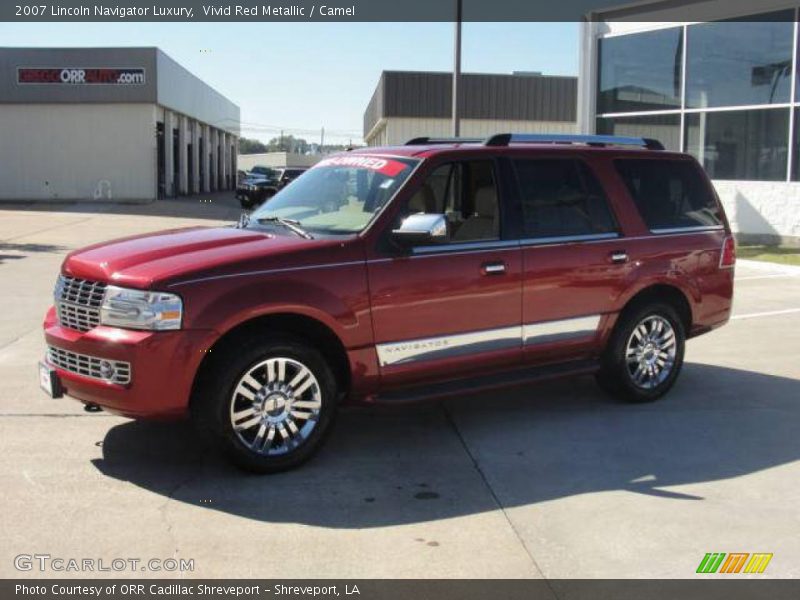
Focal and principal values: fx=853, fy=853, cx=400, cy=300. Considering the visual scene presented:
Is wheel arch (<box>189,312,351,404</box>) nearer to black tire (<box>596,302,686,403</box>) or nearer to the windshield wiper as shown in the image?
the windshield wiper

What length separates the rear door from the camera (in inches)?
233

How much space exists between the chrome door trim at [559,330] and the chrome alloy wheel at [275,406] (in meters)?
1.63

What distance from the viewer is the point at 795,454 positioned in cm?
559

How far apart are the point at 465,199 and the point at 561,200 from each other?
816 mm

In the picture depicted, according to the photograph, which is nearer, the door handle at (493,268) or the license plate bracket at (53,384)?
the license plate bracket at (53,384)

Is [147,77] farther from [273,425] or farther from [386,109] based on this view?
[273,425]

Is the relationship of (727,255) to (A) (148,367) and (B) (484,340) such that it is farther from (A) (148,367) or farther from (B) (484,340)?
(A) (148,367)

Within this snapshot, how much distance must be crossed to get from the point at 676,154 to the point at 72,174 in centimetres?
3239

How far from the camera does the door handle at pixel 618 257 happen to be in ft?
20.6

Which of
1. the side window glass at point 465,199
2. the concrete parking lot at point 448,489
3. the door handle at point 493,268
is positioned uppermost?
the side window glass at point 465,199

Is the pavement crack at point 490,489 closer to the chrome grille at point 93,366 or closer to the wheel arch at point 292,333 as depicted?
the wheel arch at point 292,333

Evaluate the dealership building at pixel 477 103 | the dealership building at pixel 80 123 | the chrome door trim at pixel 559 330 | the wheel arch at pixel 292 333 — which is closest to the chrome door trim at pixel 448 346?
the chrome door trim at pixel 559 330
